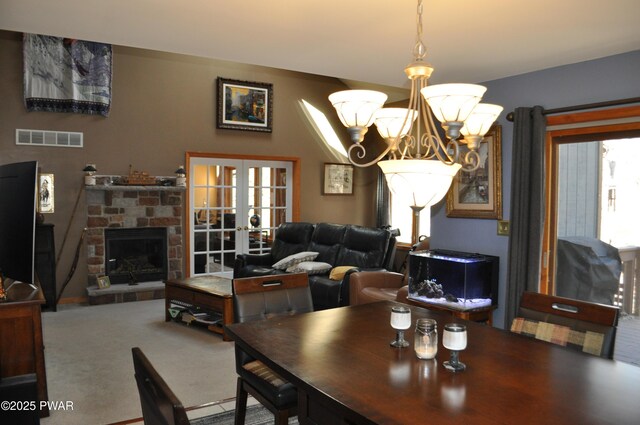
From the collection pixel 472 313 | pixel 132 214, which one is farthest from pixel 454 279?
pixel 132 214

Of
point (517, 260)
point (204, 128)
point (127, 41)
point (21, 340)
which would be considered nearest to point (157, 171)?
point (204, 128)

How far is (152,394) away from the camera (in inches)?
48.3

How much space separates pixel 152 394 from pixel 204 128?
19.0 ft

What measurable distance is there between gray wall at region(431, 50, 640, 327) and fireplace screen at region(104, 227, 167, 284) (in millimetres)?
3705

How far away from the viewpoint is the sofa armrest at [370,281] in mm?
4691

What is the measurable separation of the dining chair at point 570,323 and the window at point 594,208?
4.51ft

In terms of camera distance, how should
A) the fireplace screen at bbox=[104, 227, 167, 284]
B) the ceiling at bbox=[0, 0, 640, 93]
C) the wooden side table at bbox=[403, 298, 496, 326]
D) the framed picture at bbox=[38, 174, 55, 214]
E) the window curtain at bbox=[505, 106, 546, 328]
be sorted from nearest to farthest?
the ceiling at bbox=[0, 0, 640, 93]
the window curtain at bbox=[505, 106, 546, 328]
the wooden side table at bbox=[403, 298, 496, 326]
the framed picture at bbox=[38, 174, 55, 214]
the fireplace screen at bbox=[104, 227, 167, 284]

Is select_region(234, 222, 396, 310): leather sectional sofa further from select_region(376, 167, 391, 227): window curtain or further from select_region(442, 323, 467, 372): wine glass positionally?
select_region(442, 323, 467, 372): wine glass

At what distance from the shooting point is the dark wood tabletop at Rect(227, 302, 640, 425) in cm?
138

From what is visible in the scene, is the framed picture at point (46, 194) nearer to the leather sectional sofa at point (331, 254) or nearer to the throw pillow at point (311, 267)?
Answer: the leather sectional sofa at point (331, 254)

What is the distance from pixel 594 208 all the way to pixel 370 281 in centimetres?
204

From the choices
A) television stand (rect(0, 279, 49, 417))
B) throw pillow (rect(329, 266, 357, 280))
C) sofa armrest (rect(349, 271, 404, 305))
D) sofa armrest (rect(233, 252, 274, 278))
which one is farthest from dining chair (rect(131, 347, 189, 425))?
sofa armrest (rect(233, 252, 274, 278))

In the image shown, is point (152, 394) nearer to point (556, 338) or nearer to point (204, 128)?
point (556, 338)

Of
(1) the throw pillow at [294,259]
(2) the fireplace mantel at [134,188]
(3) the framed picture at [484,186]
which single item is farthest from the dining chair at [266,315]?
(2) the fireplace mantel at [134,188]
